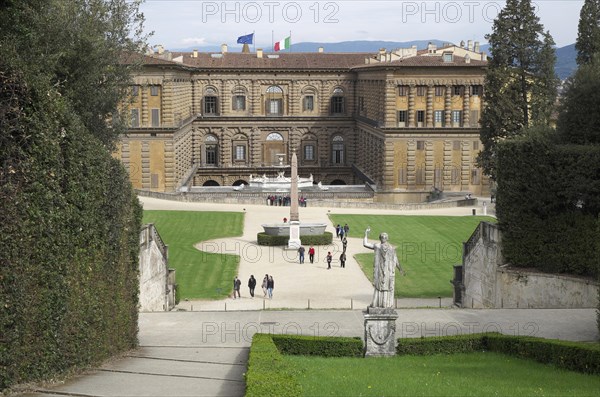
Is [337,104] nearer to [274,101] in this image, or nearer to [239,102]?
[274,101]

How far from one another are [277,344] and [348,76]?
81.5 meters

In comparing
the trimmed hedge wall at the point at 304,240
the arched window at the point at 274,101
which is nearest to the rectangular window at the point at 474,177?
the arched window at the point at 274,101

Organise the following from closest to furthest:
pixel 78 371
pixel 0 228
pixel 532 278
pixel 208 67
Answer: pixel 0 228
pixel 78 371
pixel 532 278
pixel 208 67

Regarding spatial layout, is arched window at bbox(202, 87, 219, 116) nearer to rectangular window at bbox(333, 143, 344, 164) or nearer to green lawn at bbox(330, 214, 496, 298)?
rectangular window at bbox(333, 143, 344, 164)

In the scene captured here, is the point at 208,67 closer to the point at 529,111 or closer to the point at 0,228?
the point at 529,111

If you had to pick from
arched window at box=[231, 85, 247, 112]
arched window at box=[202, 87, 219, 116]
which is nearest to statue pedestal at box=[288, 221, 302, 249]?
arched window at box=[202, 87, 219, 116]

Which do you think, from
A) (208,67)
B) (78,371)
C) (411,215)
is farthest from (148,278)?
(208,67)

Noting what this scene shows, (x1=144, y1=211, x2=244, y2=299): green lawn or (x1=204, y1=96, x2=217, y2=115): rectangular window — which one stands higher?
(x1=204, y1=96, x2=217, y2=115): rectangular window

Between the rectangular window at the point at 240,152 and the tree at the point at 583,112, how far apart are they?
68.9 metres

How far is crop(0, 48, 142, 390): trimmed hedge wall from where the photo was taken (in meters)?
19.5

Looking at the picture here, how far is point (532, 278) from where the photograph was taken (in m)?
35.8

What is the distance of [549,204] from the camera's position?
35.8 metres

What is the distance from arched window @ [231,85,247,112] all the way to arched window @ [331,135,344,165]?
10.3m

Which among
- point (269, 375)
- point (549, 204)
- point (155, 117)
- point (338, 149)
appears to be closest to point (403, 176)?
point (338, 149)
